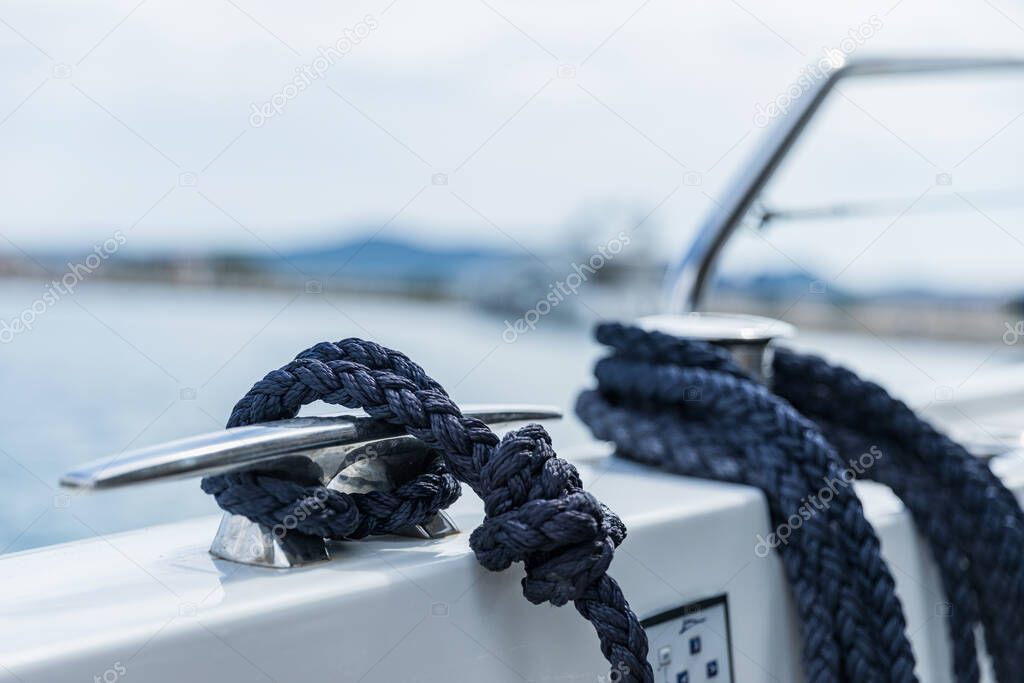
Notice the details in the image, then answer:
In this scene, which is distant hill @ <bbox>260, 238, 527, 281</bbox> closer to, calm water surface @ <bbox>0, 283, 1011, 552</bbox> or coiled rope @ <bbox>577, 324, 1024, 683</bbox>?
calm water surface @ <bbox>0, 283, 1011, 552</bbox>

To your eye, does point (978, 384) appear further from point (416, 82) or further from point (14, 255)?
point (14, 255)

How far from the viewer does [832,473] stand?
2.43 feet

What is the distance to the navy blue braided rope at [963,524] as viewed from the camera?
83 centimetres

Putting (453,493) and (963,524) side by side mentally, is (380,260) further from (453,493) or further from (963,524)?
(963,524)

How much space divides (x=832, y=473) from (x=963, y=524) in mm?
198

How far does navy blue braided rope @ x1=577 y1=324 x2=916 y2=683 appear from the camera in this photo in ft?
2.33

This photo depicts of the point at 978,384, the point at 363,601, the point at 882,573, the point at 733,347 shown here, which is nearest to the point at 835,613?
the point at 882,573

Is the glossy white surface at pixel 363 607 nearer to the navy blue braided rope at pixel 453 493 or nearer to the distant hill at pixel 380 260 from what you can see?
the navy blue braided rope at pixel 453 493

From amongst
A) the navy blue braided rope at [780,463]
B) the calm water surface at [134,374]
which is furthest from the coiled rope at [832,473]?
the calm water surface at [134,374]

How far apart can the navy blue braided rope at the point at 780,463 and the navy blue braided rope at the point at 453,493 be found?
0.79ft

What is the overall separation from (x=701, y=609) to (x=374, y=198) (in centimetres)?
70

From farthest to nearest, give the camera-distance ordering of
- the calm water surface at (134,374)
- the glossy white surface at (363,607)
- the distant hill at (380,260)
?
1. the distant hill at (380,260)
2. the calm water surface at (134,374)
3. the glossy white surface at (363,607)

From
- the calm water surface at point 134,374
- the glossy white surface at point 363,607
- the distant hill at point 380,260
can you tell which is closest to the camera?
the glossy white surface at point 363,607

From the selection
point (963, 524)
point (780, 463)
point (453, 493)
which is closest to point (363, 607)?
point (453, 493)
